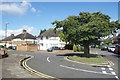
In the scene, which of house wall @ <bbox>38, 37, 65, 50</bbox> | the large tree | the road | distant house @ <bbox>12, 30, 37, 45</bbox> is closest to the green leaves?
the large tree

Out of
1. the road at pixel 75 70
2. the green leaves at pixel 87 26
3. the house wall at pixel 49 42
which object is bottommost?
the road at pixel 75 70

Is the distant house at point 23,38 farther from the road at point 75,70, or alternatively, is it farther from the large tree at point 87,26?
the road at point 75,70

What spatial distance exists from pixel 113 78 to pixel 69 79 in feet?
9.56

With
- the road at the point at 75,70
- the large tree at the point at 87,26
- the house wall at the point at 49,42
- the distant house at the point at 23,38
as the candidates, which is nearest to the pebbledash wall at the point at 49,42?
the house wall at the point at 49,42

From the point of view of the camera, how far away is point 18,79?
25.6 ft

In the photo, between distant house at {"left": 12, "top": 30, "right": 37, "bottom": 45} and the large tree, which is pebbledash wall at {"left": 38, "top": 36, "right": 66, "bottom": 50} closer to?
distant house at {"left": 12, "top": 30, "right": 37, "bottom": 45}

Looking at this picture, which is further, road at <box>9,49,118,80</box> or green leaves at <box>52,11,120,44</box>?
green leaves at <box>52,11,120,44</box>

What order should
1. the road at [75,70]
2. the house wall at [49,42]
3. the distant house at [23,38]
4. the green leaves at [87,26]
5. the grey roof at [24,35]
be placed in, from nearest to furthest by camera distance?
the road at [75,70], the green leaves at [87,26], the house wall at [49,42], the distant house at [23,38], the grey roof at [24,35]

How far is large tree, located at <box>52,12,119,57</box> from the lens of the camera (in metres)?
17.2

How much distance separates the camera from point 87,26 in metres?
17.4

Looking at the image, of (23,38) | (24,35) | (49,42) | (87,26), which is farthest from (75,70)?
(24,35)

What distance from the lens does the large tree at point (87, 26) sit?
56.6 feet

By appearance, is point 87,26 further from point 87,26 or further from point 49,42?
point 49,42

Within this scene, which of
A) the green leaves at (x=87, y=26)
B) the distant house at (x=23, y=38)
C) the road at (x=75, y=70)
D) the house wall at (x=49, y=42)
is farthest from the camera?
the distant house at (x=23, y=38)
